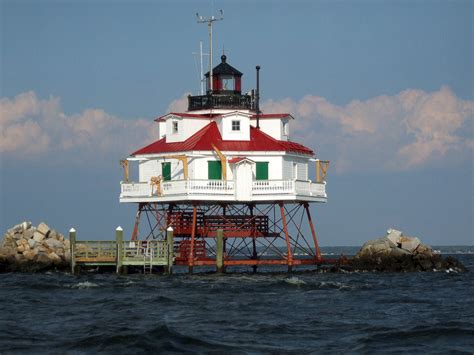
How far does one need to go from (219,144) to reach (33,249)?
1274 centimetres

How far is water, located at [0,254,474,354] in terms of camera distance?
37094mm

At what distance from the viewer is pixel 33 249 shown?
224ft

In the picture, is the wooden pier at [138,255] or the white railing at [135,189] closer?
the wooden pier at [138,255]

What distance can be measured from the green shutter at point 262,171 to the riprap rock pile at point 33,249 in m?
11.5

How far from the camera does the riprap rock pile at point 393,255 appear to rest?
→ 66.5 meters

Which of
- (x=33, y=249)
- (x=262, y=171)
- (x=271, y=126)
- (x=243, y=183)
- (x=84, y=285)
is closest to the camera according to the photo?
(x=84, y=285)

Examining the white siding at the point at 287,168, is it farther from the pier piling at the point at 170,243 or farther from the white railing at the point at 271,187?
the pier piling at the point at 170,243

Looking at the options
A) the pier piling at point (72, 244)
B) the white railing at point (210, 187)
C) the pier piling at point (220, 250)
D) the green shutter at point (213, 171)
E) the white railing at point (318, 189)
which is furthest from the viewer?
the white railing at point (318, 189)

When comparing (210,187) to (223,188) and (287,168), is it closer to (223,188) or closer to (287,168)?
(223,188)

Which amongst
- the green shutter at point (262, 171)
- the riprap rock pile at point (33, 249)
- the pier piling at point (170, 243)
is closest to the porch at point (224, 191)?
the green shutter at point (262, 171)

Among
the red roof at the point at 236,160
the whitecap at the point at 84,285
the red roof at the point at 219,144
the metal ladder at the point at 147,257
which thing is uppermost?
the red roof at the point at 219,144

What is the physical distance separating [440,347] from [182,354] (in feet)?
25.0

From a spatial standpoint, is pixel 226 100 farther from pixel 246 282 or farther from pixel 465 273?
pixel 465 273

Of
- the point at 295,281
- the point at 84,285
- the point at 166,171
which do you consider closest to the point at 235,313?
the point at 84,285
